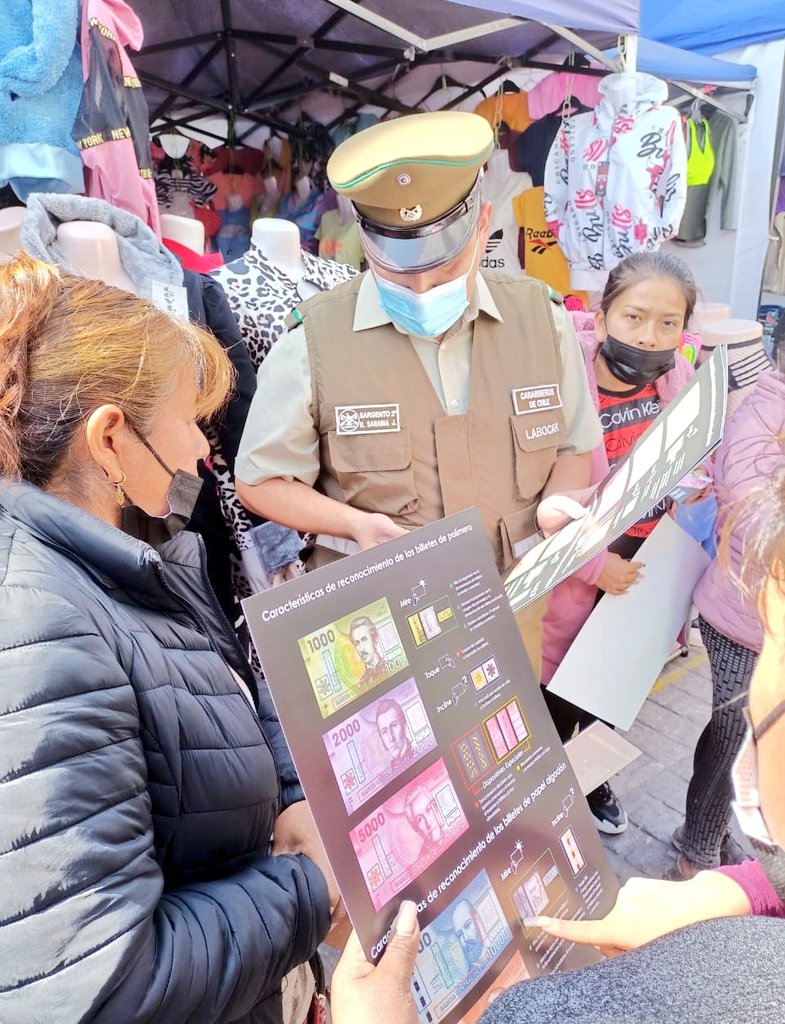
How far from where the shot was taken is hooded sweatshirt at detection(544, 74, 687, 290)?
151 inches

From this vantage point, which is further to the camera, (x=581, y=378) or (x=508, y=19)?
(x=508, y=19)

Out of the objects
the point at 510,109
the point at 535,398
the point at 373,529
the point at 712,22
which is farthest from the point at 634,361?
the point at 712,22

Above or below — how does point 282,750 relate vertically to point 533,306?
below

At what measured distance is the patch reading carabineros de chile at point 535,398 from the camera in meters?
1.67

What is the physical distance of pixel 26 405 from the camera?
991 mm

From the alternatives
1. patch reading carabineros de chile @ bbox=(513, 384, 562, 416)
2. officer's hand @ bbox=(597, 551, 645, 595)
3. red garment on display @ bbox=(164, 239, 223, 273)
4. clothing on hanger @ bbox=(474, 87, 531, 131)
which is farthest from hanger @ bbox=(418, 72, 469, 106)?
officer's hand @ bbox=(597, 551, 645, 595)

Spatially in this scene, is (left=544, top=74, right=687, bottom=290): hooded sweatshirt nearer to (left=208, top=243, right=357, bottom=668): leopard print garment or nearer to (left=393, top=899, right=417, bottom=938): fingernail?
(left=208, top=243, right=357, bottom=668): leopard print garment

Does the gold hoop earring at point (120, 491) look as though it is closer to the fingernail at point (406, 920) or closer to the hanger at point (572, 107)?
the fingernail at point (406, 920)

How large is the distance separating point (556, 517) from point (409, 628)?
31.9 inches

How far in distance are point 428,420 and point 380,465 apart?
16 cm

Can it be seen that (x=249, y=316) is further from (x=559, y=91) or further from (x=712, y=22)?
(x=712, y=22)

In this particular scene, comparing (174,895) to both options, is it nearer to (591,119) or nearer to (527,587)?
(527,587)

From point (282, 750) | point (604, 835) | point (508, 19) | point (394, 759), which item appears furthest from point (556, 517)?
point (508, 19)

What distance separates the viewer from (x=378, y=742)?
783 mm
